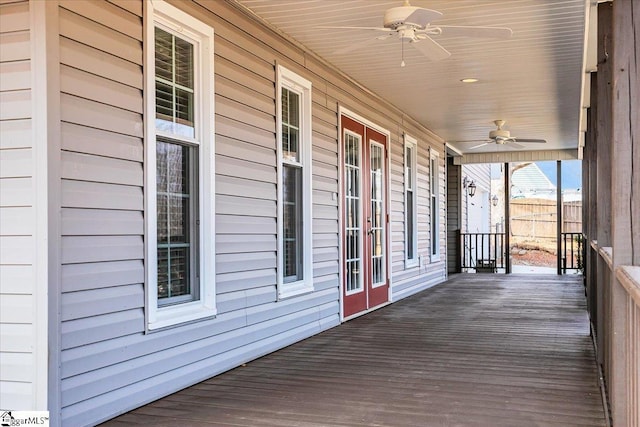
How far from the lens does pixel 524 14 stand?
4.53m

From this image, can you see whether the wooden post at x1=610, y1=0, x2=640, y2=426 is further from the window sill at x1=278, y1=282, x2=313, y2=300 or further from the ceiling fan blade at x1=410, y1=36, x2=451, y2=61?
the window sill at x1=278, y1=282, x2=313, y2=300

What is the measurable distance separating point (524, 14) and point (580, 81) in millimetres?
2457

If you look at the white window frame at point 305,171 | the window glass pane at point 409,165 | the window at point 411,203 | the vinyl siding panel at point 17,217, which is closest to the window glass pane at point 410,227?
the window at point 411,203

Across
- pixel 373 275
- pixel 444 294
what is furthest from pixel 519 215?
pixel 373 275

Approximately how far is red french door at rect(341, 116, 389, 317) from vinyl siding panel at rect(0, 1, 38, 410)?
13.2 ft

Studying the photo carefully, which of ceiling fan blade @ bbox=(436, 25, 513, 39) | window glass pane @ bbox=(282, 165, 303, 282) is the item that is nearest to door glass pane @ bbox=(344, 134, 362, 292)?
window glass pane @ bbox=(282, 165, 303, 282)

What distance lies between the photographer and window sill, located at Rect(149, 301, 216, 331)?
138 inches

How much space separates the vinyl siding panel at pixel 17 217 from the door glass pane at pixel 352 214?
4134 mm

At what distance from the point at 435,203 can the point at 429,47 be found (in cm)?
687

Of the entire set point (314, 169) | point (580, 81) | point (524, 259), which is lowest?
point (524, 259)

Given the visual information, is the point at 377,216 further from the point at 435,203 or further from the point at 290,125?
the point at 435,203

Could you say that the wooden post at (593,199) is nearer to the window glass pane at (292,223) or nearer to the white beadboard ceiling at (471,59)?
the white beadboard ceiling at (471,59)

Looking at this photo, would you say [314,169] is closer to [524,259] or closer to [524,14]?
[524,14]

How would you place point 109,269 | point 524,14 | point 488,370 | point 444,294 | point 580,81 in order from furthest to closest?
point 444,294 < point 580,81 < point 524,14 < point 488,370 < point 109,269
